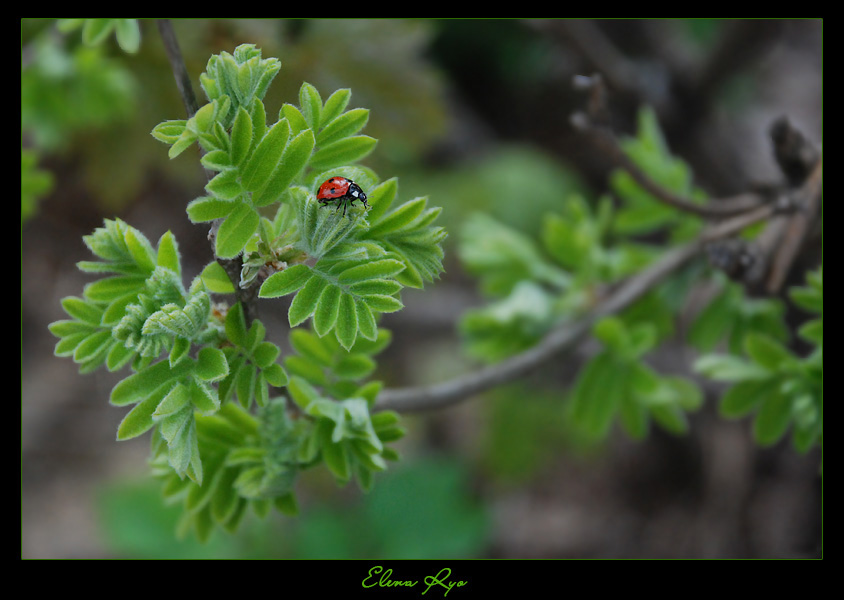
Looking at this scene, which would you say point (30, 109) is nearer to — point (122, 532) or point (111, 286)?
point (111, 286)

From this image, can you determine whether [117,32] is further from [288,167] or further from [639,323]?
[639,323]

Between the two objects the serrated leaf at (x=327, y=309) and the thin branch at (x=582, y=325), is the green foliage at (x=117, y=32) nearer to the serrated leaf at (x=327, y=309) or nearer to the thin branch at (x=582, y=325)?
the serrated leaf at (x=327, y=309)

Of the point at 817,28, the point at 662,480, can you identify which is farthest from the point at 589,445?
the point at 817,28

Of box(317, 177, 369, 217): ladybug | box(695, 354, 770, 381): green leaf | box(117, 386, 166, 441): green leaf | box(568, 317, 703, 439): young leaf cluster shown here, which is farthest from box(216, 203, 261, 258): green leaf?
box(695, 354, 770, 381): green leaf

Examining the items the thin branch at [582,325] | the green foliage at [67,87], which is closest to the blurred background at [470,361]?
the green foliage at [67,87]

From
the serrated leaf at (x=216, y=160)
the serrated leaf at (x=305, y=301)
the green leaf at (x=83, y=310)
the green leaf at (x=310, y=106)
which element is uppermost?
the green leaf at (x=310, y=106)
